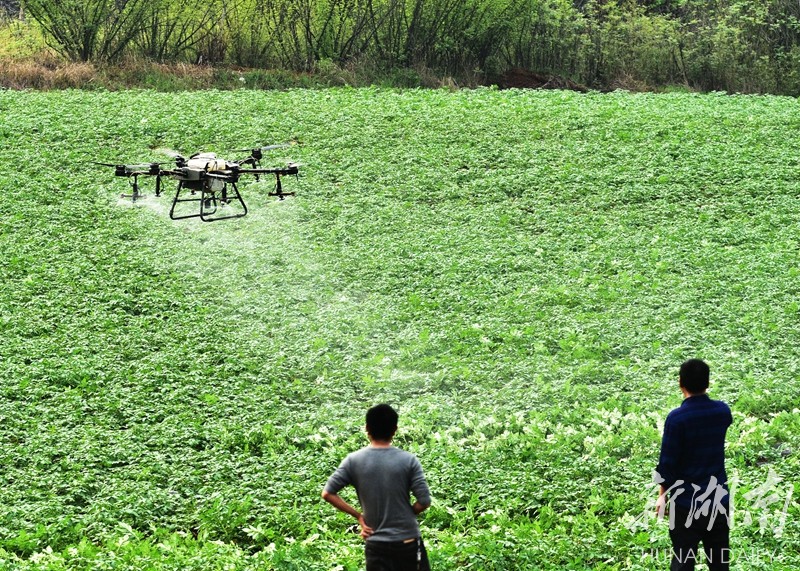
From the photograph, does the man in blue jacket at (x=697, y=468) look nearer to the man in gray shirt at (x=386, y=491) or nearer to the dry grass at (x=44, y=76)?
the man in gray shirt at (x=386, y=491)

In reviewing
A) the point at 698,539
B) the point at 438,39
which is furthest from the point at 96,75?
the point at 698,539

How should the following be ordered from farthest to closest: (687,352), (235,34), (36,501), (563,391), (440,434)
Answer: (235,34)
(687,352)
(563,391)
(440,434)
(36,501)

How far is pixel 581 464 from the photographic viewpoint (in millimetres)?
8719

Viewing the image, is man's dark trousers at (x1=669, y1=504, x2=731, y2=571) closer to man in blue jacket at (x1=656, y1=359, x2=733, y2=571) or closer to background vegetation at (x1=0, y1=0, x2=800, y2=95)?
man in blue jacket at (x1=656, y1=359, x2=733, y2=571)

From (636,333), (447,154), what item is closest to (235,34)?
(447,154)

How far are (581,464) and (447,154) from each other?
463 inches

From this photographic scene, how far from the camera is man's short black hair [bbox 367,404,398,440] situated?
4.91 meters

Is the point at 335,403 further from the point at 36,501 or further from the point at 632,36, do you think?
the point at 632,36

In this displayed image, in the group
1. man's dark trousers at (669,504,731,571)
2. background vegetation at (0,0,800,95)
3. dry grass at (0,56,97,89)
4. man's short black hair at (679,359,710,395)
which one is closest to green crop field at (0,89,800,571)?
man's dark trousers at (669,504,731,571)

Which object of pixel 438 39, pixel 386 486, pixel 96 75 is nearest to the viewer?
pixel 386 486

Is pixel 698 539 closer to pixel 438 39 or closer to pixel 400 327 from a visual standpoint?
pixel 400 327

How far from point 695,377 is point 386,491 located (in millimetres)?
1783

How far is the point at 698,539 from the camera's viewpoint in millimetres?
5543

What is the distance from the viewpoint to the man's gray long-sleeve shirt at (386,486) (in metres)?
4.91
